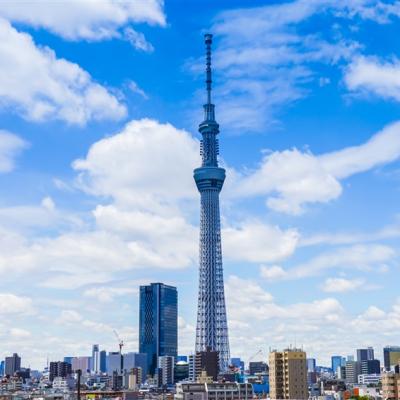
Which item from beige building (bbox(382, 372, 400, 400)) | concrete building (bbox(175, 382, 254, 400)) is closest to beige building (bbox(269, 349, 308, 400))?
beige building (bbox(382, 372, 400, 400))

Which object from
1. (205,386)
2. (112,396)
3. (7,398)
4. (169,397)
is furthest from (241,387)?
(7,398)

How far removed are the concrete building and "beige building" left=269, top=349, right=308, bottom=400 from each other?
30566 millimetres

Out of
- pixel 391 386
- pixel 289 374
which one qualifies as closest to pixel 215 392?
pixel 391 386

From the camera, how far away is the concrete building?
142m

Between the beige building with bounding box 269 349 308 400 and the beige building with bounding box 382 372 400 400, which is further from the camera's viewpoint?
the beige building with bounding box 382 372 400 400

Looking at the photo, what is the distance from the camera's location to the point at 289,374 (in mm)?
110125

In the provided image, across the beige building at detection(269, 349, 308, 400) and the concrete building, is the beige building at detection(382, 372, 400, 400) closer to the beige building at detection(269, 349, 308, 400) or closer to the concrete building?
the beige building at detection(269, 349, 308, 400)

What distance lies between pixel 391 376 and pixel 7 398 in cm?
6889

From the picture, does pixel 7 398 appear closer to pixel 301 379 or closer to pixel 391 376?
pixel 301 379

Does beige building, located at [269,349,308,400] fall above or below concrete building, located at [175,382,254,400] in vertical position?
above

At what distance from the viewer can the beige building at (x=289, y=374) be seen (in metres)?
110

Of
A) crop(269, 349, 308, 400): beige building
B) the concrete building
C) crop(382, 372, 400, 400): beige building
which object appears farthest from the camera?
the concrete building

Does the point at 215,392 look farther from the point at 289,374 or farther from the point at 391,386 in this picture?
the point at 289,374

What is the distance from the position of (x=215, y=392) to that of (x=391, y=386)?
37240mm
